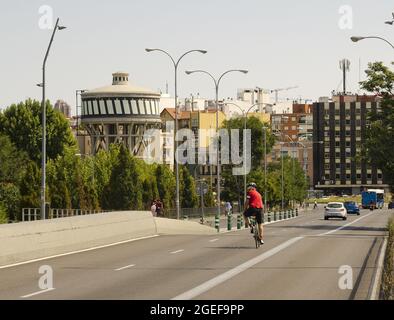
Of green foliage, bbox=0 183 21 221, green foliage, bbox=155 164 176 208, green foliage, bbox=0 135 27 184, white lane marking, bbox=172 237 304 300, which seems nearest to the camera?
white lane marking, bbox=172 237 304 300

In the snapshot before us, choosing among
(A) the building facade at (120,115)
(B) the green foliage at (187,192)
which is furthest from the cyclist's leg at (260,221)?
(A) the building facade at (120,115)

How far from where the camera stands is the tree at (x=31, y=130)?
11600 cm

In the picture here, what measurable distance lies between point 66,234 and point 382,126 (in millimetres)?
32327

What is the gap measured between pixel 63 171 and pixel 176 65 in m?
38.0

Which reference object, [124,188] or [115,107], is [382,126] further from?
[115,107]

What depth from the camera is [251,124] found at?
142000mm

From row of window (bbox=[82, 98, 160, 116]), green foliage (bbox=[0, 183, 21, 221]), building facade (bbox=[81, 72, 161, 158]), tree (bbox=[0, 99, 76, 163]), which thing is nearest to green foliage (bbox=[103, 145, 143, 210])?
green foliage (bbox=[0, 183, 21, 221])

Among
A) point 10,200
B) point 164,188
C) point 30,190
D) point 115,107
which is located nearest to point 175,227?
point 30,190

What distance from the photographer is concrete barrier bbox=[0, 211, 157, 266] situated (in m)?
23.9

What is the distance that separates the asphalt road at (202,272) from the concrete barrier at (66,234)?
21.3 inches

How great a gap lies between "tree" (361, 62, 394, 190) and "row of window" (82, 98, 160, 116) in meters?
124

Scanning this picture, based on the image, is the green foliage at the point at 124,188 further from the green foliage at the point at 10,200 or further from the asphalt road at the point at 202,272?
the asphalt road at the point at 202,272

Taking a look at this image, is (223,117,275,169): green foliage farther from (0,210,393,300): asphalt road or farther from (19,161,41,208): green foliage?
(0,210,393,300): asphalt road
